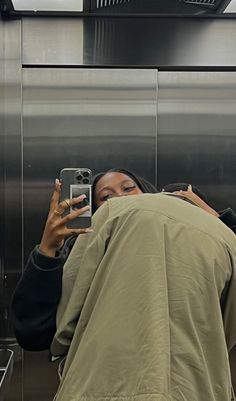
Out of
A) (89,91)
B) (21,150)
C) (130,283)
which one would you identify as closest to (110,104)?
(89,91)

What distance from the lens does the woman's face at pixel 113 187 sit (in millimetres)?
1489

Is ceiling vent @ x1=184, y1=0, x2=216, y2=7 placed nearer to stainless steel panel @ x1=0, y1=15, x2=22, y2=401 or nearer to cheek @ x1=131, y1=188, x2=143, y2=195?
stainless steel panel @ x1=0, y1=15, x2=22, y2=401

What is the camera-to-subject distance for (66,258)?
99 centimetres

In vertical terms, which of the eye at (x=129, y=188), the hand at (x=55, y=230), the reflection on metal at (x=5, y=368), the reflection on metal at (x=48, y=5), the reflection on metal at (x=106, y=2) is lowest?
the reflection on metal at (x=5, y=368)

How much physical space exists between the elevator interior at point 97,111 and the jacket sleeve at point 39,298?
140 centimetres

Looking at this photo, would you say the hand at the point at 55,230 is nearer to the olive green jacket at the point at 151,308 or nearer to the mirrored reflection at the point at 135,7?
the olive green jacket at the point at 151,308

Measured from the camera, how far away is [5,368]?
2227 mm

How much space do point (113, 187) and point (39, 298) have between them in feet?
→ 1.92

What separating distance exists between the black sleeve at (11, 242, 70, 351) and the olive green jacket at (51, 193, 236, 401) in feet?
0.23

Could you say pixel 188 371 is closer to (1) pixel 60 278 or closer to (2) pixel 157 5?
(1) pixel 60 278

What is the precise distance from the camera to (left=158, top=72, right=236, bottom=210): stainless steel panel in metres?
2.39

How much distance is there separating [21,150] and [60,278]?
4.89 feet

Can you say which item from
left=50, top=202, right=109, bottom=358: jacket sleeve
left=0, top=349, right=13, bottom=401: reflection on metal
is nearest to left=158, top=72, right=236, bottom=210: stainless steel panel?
left=0, top=349, right=13, bottom=401: reflection on metal

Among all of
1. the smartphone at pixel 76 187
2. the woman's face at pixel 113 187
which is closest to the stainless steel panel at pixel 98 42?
the woman's face at pixel 113 187
